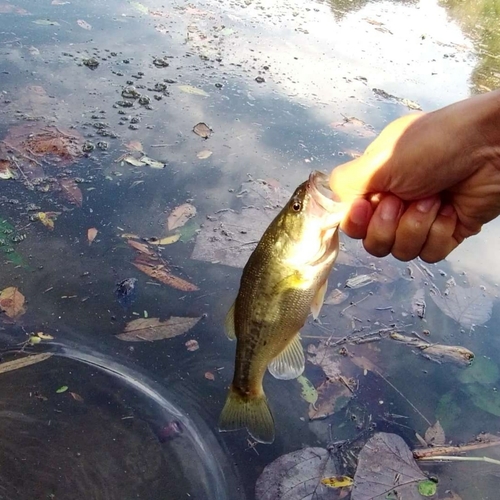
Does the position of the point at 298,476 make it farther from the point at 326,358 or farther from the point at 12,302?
the point at 12,302

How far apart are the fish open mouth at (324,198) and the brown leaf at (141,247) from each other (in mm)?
1263

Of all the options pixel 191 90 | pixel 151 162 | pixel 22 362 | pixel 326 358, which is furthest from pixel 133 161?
pixel 326 358

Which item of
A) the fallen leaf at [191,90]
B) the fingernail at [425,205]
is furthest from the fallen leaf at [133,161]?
the fingernail at [425,205]

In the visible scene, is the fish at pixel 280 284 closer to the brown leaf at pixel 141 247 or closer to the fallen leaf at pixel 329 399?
the fallen leaf at pixel 329 399

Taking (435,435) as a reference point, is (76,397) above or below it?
below

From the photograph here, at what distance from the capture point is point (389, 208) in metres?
2.13

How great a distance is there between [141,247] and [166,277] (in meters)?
0.24

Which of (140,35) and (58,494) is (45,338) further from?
(140,35)

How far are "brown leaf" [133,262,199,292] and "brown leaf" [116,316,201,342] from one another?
19 cm

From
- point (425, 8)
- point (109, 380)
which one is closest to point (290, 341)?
point (109, 380)

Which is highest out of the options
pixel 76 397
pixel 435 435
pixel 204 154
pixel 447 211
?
pixel 447 211

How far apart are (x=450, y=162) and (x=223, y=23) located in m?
4.24

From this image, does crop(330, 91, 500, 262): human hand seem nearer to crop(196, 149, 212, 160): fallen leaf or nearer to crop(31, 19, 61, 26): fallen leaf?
crop(196, 149, 212, 160): fallen leaf

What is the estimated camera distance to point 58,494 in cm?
205
